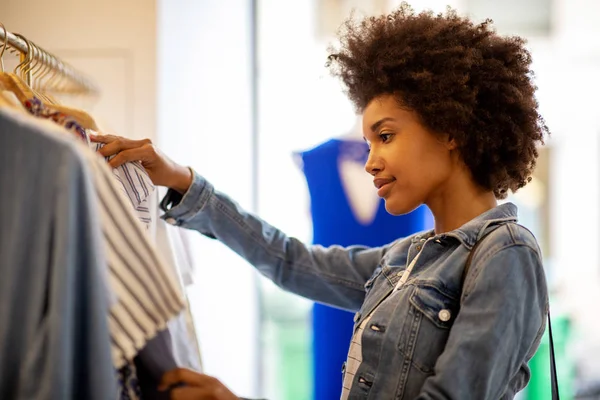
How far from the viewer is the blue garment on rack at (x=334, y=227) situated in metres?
1.69

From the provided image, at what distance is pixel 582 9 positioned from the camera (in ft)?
9.68

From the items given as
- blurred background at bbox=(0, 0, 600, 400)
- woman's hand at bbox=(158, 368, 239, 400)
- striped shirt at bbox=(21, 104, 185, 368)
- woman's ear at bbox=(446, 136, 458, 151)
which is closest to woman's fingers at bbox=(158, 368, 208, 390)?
woman's hand at bbox=(158, 368, 239, 400)

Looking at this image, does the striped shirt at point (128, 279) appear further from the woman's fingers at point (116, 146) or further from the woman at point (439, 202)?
the woman's fingers at point (116, 146)

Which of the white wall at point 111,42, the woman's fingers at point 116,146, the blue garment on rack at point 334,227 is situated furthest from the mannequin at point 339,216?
the woman's fingers at point 116,146

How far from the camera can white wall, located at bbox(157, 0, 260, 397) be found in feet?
5.19

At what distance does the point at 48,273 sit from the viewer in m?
0.52

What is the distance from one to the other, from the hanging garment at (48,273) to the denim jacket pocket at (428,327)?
44cm

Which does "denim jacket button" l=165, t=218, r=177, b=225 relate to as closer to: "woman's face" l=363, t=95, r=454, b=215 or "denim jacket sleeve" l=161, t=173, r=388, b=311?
"denim jacket sleeve" l=161, t=173, r=388, b=311

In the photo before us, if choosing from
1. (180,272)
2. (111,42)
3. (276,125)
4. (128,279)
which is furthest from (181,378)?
(276,125)

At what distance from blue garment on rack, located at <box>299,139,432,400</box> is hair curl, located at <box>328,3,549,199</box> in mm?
698

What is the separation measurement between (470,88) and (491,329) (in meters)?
0.37

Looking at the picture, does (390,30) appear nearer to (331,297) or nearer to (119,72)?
(331,297)

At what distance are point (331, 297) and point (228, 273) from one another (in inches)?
39.2

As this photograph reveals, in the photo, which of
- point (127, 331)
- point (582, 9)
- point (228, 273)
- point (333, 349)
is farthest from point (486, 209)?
point (582, 9)
